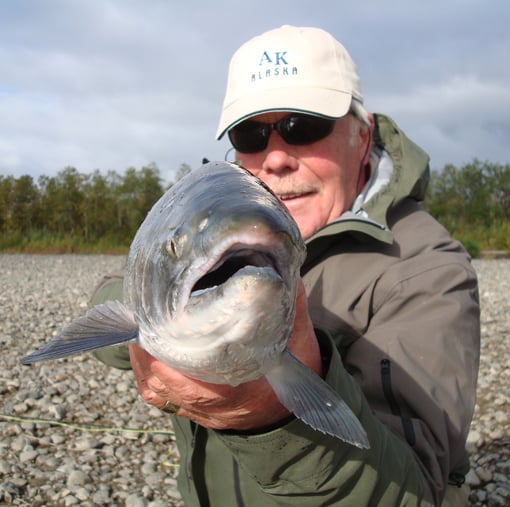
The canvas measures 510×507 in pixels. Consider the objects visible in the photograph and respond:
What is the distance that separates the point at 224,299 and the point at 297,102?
94.8 inches

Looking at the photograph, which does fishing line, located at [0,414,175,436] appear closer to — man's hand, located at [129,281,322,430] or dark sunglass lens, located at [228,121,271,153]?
dark sunglass lens, located at [228,121,271,153]

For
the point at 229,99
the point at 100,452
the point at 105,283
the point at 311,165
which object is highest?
the point at 229,99

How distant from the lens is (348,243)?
130 inches

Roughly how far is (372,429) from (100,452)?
368cm

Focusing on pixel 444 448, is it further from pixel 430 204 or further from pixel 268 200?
pixel 430 204

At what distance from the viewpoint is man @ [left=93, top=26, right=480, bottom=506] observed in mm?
1979

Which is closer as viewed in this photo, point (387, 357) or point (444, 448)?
point (444, 448)

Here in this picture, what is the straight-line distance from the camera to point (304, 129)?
3537 mm

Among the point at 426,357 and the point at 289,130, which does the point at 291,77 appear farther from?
the point at 426,357

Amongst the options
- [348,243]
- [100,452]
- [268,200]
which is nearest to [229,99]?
[348,243]

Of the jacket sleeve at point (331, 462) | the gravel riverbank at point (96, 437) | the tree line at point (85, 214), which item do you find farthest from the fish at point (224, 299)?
the tree line at point (85, 214)

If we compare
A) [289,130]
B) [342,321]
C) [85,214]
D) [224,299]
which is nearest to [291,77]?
[289,130]

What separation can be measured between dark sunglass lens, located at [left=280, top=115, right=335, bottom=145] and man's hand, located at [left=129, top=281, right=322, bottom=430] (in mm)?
1822

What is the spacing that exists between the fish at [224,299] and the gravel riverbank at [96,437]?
3.07 metres
